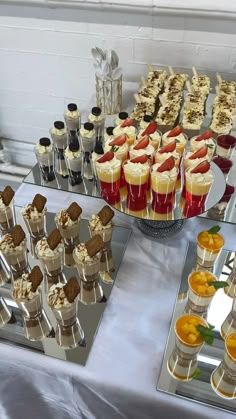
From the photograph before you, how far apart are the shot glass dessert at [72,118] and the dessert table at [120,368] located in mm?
720

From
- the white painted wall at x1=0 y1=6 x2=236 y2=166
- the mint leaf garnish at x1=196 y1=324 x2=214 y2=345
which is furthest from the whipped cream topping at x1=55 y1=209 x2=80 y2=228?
the white painted wall at x1=0 y1=6 x2=236 y2=166

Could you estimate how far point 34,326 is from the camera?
3.87 feet

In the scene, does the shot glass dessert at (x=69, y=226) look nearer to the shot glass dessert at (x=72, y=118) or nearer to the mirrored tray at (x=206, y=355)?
the mirrored tray at (x=206, y=355)

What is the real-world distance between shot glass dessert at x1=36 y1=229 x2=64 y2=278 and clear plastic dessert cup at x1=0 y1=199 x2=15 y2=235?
241mm

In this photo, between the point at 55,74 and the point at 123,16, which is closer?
the point at 123,16

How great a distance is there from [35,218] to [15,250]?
0.16 meters

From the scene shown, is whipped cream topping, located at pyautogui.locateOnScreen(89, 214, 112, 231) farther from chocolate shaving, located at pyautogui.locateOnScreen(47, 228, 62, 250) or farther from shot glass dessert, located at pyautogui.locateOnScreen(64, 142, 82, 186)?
shot glass dessert, located at pyautogui.locateOnScreen(64, 142, 82, 186)

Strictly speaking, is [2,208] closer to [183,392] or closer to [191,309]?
[191,309]

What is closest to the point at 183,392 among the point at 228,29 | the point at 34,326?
the point at 34,326

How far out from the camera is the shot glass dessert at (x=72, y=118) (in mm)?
1798

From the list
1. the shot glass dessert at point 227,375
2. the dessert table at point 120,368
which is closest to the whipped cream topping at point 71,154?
the dessert table at point 120,368

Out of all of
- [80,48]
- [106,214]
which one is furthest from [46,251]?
[80,48]

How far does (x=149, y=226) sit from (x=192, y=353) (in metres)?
0.53

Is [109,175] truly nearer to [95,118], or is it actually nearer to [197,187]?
[197,187]
